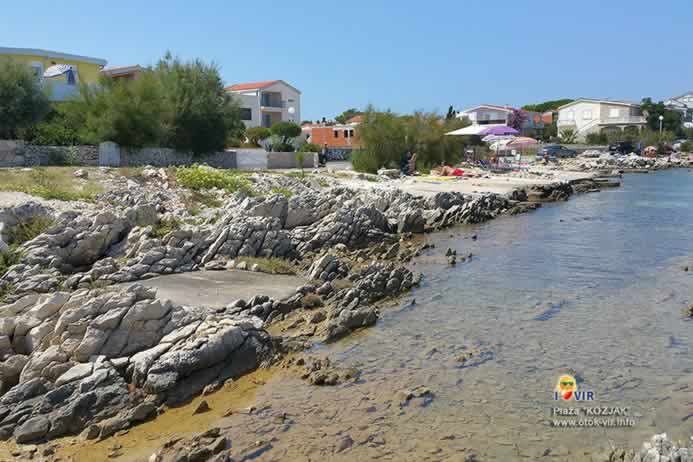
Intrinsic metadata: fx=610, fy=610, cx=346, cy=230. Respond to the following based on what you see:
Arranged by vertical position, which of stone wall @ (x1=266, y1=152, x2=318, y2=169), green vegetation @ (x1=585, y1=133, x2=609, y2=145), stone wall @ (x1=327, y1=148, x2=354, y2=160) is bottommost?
stone wall @ (x1=266, y1=152, x2=318, y2=169)

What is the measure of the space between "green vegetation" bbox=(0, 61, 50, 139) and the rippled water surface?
20721 mm

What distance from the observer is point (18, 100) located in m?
28.5

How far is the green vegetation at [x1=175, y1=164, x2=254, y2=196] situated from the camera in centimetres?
2627

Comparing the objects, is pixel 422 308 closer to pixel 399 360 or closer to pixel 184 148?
pixel 399 360

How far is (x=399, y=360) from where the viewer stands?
11453 mm

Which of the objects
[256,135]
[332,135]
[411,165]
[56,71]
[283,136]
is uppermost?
[56,71]

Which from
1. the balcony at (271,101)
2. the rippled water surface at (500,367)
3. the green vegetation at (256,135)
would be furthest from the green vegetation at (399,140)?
the balcony at (271,101)

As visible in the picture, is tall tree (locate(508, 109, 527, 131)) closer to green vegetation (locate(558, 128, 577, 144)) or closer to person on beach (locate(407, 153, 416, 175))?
green vegetation (locate(558, 128, 577, 144))

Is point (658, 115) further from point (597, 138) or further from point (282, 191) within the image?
point (282, 191)

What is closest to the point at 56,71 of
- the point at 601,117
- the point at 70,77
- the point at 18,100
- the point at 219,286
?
the point at 70,77

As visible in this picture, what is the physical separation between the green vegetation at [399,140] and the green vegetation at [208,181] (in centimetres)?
1586

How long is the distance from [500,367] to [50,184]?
1918 centimetres

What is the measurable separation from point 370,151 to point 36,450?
3608 cm

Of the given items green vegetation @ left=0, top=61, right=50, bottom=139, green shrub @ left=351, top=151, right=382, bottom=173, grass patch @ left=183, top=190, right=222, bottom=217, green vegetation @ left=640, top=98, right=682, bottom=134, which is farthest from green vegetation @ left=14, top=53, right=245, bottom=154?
green vegetation @ left=640, top=98, right=682, bottom=134
